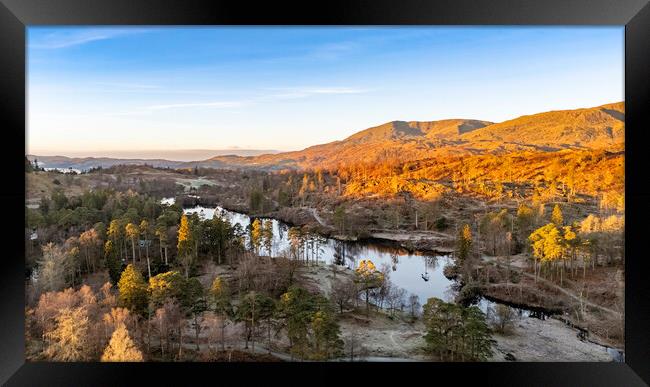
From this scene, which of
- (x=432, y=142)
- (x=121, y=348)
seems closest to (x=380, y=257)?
(x=432, y=142)

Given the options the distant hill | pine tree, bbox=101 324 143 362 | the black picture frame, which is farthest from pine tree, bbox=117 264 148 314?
the distant hill

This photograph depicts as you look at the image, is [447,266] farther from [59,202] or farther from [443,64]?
[59,202]

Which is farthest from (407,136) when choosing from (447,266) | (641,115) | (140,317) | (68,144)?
(68,144)

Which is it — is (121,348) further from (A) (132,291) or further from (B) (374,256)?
(B) (374,256)

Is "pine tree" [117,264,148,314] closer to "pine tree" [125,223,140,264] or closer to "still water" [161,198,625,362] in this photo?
"pine tree" [125,223,140,264]

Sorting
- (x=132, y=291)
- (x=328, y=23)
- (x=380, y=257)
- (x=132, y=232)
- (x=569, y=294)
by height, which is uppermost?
(x=328, y=23)

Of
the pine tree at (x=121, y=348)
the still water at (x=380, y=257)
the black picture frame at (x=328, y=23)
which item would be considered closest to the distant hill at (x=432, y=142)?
the still water at (x=380, y=257)

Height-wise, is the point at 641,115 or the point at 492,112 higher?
the point at 492,112
